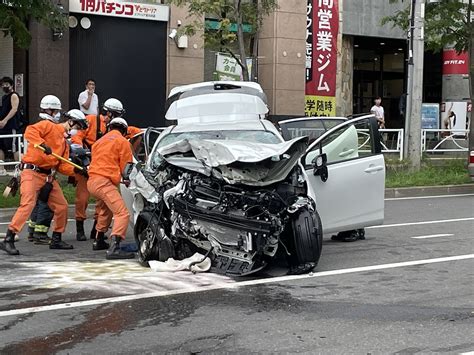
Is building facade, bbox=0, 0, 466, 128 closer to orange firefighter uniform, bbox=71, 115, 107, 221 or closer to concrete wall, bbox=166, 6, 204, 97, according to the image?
concrete wall, bbox=166, 6, 204, 97

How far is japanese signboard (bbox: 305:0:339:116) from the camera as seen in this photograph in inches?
945

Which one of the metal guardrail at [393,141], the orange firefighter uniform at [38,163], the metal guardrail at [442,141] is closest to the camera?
the orange firefighter uniform at [38,163]

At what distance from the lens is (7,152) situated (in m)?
16.6

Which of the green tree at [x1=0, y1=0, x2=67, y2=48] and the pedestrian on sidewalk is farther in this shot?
the pedestrian on sidewalk

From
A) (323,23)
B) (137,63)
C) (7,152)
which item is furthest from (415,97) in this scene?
Answer: (7,152)

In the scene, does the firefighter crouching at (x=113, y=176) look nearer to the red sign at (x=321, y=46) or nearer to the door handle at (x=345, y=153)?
the door handle at (x=345, y=153)

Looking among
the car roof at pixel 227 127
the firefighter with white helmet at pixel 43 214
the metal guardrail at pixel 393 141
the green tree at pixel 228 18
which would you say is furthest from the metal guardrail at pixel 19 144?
the metal guardrail at pixel 393 141

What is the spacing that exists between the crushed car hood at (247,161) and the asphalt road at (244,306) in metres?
1.02

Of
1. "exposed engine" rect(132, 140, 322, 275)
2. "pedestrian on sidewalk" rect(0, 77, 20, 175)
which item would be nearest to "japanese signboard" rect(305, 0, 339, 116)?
"pedestrian on sidewalk" rect(0, 77, 20, 175)

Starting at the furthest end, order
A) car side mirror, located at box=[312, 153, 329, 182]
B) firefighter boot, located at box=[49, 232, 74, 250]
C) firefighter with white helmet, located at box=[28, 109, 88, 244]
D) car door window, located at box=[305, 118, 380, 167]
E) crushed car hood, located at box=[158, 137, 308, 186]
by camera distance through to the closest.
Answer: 1. firefighter with white helmet, located at box=[28, 109, 88, 244]
2. firefighter boot, located at box=[49, 232, 74, 250]
3. car door window, located at box=[305, 118, 380, 167]
4. car side mirror, located at box=[312, 153, 329, 182]
5. crushed car hood, located at box=[158, 137, 308, 186]

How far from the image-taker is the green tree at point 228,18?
61.2ft

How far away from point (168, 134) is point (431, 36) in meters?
14.2

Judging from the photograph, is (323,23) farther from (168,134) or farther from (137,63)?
(168,134)

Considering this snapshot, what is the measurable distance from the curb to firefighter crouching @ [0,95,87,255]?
9.46 metres
